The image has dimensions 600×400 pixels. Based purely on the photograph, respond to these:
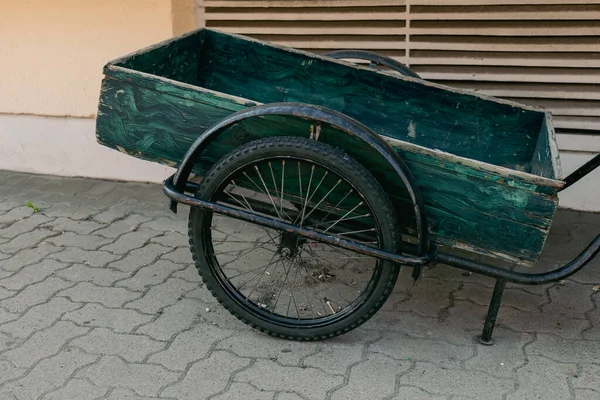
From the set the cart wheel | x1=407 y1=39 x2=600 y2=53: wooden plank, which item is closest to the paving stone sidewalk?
the cart wheel

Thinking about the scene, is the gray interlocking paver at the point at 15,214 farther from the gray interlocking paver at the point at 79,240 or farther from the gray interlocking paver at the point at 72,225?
the gray interlocking paver at the point at 79,240

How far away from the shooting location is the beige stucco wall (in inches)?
184

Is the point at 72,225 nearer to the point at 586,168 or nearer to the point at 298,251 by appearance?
the point at 298,251

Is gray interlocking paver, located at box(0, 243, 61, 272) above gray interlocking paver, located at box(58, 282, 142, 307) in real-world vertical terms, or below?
below

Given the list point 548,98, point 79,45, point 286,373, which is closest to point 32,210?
point 79,45

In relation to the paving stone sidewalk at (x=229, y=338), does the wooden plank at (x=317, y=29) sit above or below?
above

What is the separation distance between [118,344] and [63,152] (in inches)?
83.9

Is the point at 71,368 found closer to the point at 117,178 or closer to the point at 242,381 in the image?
the point at 242,381

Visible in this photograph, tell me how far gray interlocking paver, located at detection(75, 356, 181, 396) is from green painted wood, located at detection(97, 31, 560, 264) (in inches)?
33.3

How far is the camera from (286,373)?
3.17 m

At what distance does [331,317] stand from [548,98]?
2.01 meters

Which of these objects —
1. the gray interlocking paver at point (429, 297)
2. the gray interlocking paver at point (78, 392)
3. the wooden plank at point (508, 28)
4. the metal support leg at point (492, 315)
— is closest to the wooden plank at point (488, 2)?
the wooden plank at point (508, 28)

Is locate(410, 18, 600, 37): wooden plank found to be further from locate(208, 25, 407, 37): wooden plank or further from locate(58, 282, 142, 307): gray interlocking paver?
locate(58, 282, 142, 307): gray interlocking paver

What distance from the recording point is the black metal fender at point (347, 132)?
9.38 feet
